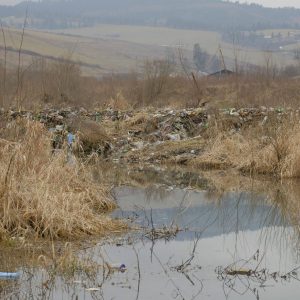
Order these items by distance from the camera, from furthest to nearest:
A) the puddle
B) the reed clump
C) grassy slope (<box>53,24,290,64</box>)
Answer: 1. grassy slope (<box>53,24,290,64</box>)
2. the reed clump
3. the puddle

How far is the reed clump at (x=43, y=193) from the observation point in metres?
7.55

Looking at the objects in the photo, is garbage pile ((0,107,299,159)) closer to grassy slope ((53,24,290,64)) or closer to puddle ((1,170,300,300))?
puddle ((1,170,300,300))

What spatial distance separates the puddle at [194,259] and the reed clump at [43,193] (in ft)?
1.39

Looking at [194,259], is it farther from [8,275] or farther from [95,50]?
[95,50]

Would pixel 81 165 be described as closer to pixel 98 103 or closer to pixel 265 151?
pixel 265 151

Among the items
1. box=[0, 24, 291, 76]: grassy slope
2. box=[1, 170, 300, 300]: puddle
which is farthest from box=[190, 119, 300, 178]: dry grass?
box=[0, 24, 291, 76]: grassy slope

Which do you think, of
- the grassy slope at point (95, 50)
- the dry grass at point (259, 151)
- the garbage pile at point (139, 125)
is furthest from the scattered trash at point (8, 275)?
the grassy slope at point (95, 50)

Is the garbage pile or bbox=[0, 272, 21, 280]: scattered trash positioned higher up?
bbox=[0, 272, 21, 280]: scattered trash

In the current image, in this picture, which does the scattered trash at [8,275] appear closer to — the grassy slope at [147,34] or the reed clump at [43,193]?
the reed clump at [43,193]

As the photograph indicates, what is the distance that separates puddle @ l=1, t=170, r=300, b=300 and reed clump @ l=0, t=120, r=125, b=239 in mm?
425

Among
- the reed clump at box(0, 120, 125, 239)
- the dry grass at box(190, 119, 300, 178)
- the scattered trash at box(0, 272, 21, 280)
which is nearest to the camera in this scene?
the scattered trash at box(0, 272, 21, 280)

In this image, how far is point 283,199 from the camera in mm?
10727

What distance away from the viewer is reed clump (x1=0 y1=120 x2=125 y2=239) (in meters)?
7.55

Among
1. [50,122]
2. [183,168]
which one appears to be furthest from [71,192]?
[50,122]
